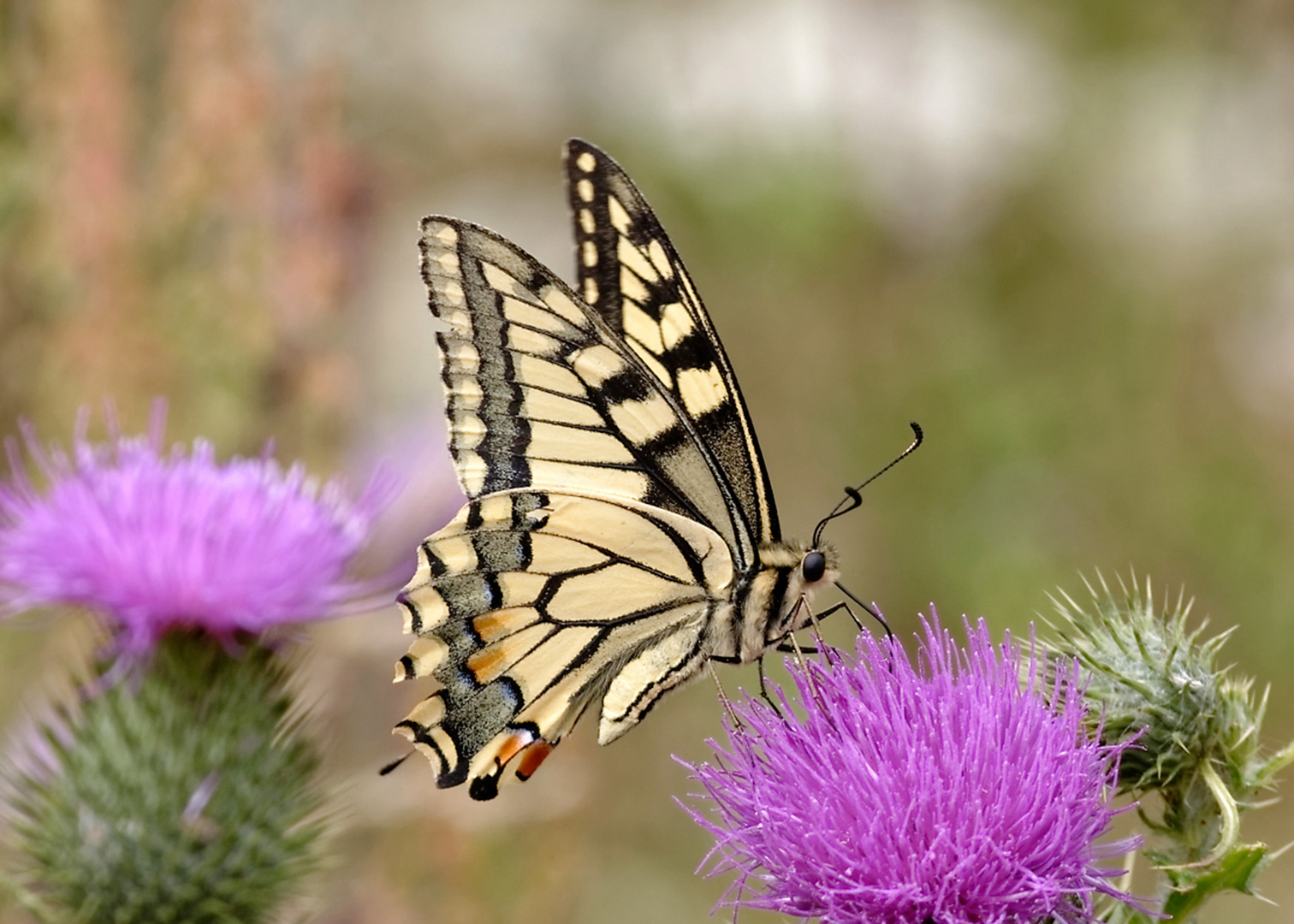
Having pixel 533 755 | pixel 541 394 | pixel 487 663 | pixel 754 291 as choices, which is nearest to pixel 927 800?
pixel 533 755

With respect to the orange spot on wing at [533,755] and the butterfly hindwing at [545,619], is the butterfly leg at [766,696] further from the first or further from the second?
the orange spot on wing at [533,755]

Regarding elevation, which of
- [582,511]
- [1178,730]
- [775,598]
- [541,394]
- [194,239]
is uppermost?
[194,239]

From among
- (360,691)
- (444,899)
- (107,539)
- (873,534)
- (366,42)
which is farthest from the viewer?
(366,42)

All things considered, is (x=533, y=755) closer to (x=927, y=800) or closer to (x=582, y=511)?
(x=582, y=511)

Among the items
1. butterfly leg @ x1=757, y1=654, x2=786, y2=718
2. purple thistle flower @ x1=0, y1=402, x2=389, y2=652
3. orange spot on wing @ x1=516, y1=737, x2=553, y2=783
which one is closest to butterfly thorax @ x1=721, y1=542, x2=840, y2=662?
butterfly leg @ x1=757, y1=654, x2=786, y2=718

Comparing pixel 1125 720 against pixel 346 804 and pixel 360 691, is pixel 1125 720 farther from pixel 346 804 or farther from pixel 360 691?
pixel 360 691

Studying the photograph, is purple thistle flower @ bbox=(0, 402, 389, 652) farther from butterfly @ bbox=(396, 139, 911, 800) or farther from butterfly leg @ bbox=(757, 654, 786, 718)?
butterfly leg @ bbox=(757, 654, 786, 718)

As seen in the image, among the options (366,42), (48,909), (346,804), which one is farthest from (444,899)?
(366,42)
